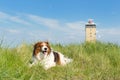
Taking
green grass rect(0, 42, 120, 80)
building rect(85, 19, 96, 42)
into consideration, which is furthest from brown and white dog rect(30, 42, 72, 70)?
building rect(85, 19, 96, 42)

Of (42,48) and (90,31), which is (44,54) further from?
(90,31)

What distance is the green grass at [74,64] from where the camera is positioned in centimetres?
737

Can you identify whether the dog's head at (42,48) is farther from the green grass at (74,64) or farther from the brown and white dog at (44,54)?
the green grass at (74,64)

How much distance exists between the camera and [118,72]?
38.2ft

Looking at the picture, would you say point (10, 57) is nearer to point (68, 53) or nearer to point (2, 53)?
point (2, 53)

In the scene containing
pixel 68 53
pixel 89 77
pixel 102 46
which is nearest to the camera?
pixel 89 77

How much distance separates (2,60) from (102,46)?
9.60 metres

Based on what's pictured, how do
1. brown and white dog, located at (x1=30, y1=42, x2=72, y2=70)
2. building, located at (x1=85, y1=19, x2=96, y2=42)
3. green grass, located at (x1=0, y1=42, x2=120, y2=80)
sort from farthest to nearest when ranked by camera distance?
building, located at (x1=85, y1=19, x2=96, y2=42)
brown and white dog, located at (x1=30, y1=42, x2=72, y2=70)
green grass, located at (x1=0, y1=42, x2=120, y2=80)

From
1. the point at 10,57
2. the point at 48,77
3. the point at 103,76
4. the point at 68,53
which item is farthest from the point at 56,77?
the point at 68,53

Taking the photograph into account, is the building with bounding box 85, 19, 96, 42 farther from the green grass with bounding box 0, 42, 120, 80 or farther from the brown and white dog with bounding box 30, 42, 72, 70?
the brown and white dog with bounding box 30, 42, 72, 70

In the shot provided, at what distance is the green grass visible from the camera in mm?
7368

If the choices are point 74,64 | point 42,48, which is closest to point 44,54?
point 42,48

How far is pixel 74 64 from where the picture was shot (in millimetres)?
12391

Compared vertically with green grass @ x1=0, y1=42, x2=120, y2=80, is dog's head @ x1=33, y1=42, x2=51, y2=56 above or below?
above
